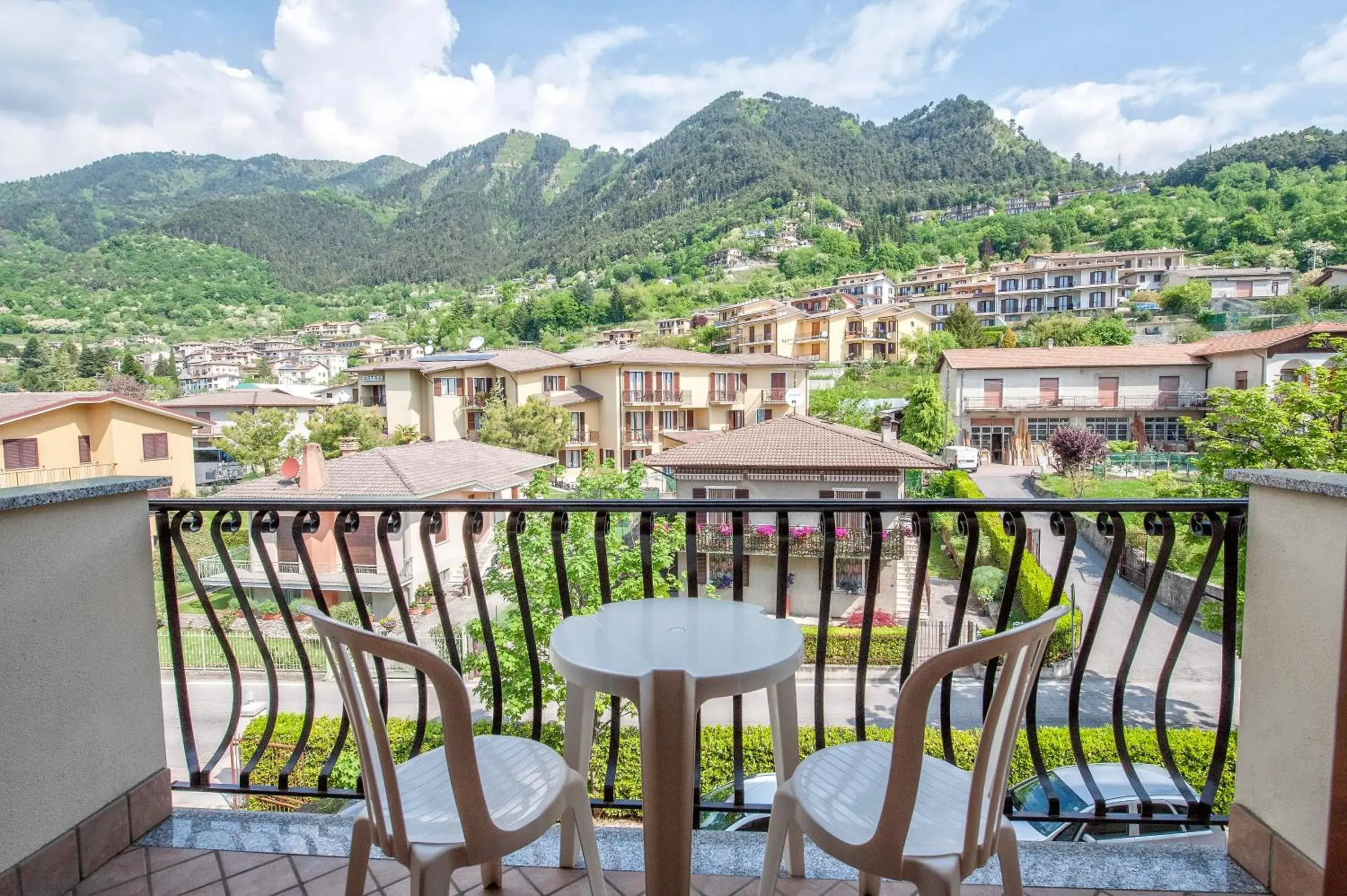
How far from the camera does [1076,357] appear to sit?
93.1 feet

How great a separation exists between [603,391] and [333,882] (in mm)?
29312

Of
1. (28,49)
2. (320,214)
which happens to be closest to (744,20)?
(28,49)

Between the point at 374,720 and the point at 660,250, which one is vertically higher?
the point at 660,250

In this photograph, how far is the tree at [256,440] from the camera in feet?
91.7

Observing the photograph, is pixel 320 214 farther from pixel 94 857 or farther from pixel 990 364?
pixel 94 857

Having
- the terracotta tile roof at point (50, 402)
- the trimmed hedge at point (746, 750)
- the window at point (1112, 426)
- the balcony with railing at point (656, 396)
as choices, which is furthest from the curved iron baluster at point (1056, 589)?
the window at point (1112, 426)

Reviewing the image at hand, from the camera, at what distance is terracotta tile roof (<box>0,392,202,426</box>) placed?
1534 cm

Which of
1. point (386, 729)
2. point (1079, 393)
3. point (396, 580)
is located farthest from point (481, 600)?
point (1079, 393)

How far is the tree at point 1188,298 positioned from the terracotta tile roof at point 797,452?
35167 mm

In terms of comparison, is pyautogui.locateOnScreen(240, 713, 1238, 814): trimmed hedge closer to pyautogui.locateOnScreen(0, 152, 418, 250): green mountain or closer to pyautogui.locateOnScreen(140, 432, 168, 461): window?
pyautogui.locateOnScreen(140, 432, 168, 461): window

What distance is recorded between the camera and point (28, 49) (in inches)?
404

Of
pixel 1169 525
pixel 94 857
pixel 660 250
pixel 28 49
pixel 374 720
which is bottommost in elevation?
pixel 94 857

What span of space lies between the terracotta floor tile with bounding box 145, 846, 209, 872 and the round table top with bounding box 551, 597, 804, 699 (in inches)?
50.3

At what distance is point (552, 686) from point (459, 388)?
991 inches
